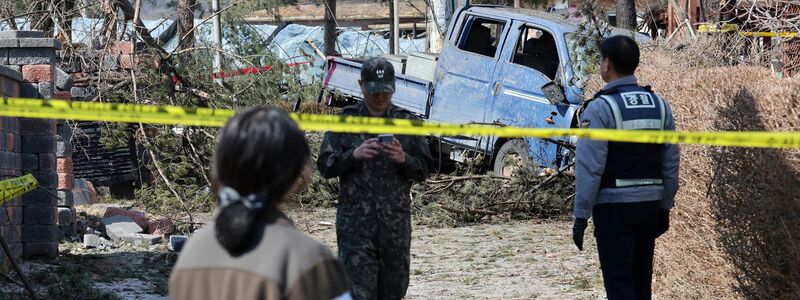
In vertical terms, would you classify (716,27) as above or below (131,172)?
above

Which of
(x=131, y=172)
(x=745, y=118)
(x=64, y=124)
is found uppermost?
(x=745, y=118)

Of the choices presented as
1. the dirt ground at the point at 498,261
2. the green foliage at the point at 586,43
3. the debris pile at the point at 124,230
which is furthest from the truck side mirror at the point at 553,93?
the debris pile at the point at 124,230

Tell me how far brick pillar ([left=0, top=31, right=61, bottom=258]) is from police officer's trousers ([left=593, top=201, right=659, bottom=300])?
528 cm

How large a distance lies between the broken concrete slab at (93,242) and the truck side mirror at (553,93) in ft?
15.6

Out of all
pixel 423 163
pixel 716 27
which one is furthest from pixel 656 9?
pixel 423 163

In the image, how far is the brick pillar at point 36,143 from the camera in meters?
9.27

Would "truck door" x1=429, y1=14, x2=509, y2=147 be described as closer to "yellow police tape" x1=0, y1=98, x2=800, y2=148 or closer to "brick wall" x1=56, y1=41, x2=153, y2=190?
"brick wall" x1=56, y1=41, x2=153, y2=190

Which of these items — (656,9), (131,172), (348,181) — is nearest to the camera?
(348,181)

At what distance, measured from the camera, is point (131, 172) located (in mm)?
14438

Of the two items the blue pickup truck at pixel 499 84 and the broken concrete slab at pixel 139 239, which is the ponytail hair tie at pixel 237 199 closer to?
the broken concrete slab at pixel 139 239

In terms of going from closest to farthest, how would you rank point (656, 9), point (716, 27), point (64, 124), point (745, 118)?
point (745, 118), point (716, 27), point (64, 124), point (656, 9)

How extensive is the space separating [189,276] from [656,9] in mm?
24298

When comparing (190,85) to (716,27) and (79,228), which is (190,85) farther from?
(716,27)

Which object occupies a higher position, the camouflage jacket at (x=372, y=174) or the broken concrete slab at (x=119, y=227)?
the camouflage jacket at (x=372, y=174)
